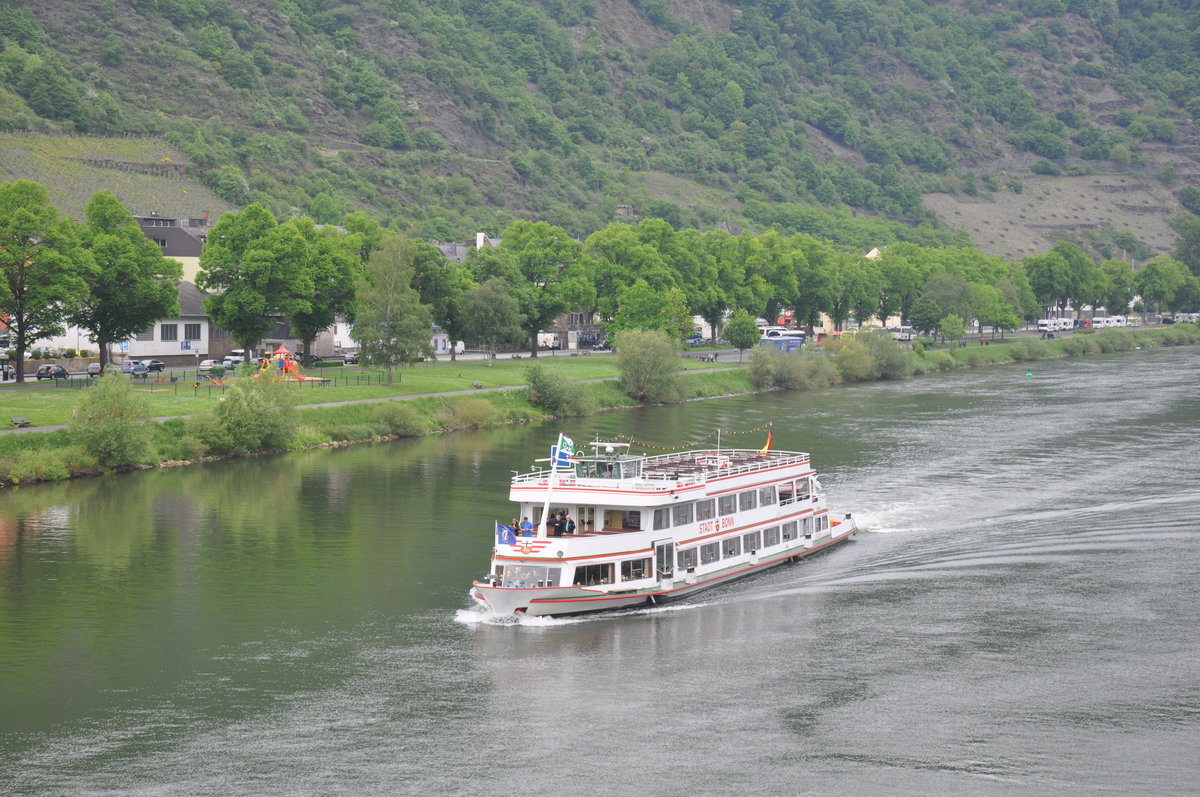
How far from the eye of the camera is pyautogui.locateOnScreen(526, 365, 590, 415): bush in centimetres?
11538

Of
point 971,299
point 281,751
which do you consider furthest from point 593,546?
point 971,299

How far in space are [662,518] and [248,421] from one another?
4318 centimetres

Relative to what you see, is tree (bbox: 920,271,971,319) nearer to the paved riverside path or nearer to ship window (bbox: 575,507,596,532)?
the paved riverside path

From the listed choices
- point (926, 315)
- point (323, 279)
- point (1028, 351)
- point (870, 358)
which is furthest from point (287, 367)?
point (1028, 351)

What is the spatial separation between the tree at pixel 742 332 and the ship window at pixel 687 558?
341ft

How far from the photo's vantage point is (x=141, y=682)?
44.6m

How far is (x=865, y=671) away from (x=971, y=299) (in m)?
158

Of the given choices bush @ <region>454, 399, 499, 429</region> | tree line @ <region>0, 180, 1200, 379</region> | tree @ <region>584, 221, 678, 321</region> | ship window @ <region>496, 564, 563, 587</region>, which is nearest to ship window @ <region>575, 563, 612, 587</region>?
ship window @ <region>496, 564, 563, 587</region>

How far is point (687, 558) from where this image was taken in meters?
56.8

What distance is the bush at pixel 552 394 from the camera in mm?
115375

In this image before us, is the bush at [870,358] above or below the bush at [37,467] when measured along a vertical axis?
above

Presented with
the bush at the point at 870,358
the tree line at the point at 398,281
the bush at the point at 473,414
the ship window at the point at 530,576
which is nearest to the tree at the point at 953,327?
the tree line at the point at 398,281

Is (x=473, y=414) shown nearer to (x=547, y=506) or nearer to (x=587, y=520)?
(x=587, y=520)

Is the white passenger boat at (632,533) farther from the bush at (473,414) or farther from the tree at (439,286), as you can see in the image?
the tree at (439,286)
